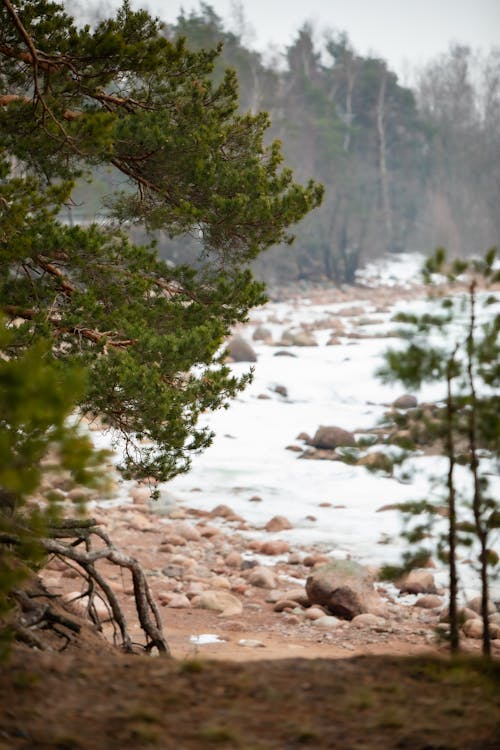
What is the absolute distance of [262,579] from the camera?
33.8ft

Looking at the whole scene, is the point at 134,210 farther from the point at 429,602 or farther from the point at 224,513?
the point at 224,513

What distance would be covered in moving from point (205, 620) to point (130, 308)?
411 cm

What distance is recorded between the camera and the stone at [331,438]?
1717 centimetres

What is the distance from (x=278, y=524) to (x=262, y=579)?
7.84 ft

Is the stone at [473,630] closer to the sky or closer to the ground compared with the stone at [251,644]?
closer to the sky

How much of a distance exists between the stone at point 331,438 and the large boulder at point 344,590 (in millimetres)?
7511

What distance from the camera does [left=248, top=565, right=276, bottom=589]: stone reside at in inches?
403

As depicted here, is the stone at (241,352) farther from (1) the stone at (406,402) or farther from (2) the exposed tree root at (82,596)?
(2) the exposed tree root at (82,596)

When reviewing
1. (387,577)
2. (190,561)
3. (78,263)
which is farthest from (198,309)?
(190,561)

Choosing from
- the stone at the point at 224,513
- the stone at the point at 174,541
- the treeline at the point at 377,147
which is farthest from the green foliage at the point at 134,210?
the treeline at the point at 377,147

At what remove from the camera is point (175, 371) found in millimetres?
6062

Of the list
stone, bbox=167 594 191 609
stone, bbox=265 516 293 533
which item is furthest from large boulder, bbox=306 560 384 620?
stone, bbox=265 516 293 533

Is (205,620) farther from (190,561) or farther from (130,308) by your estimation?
(130,308)

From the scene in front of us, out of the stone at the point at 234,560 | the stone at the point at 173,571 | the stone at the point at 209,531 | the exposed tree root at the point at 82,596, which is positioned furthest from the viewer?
the stone at the point at 209,531
